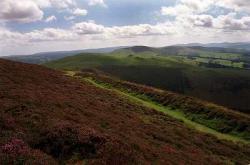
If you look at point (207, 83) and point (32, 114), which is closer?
point (32, 114)

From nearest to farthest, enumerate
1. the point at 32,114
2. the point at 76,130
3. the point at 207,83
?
the point at 76,130
the point at 32,114
the point at 207,83

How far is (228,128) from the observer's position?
39.7m

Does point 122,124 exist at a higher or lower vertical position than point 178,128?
higher

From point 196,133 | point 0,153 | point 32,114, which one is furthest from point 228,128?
point 0,153

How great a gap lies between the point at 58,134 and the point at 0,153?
14.3 ft

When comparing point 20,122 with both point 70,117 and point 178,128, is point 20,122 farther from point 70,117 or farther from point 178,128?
point 178,128

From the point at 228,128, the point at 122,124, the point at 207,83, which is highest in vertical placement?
the point at 122,124

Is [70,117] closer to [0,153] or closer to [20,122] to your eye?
[20,122]

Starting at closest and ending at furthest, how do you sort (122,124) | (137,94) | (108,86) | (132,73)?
(122,124)
(137,94)
(108,86)
(132,73)

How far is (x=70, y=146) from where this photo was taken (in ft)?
52.5


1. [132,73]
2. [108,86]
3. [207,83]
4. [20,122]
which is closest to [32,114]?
[20,122]

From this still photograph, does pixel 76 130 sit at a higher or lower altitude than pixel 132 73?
higher

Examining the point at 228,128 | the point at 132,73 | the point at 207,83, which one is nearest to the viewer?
the point at 228,128

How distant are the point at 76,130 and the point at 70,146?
190 centimetres
